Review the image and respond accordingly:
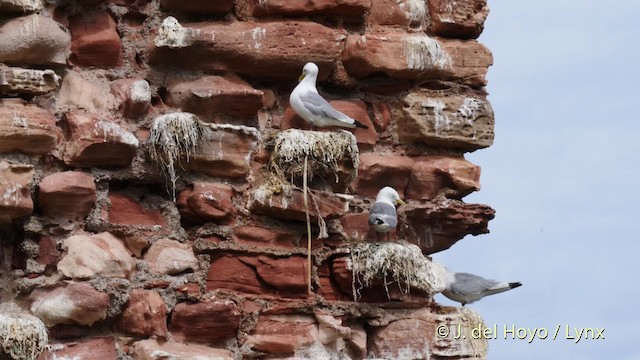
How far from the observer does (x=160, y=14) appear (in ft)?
17.6

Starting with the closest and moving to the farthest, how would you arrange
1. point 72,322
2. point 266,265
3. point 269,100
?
point 72,322 < point 266,265 < point 269,100

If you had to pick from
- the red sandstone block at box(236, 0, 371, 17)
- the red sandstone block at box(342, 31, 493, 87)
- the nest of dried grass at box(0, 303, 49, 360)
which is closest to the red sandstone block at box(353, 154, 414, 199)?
the red sandstone block at box(342, 31, 493, 87)

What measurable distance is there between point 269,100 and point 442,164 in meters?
0.75

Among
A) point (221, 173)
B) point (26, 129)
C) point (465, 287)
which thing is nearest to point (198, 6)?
point (221, 173)

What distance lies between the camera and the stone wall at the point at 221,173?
4.89 metres

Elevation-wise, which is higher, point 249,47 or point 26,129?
point 249,47

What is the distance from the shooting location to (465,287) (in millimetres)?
6148

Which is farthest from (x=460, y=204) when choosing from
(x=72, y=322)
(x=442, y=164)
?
(x=72, y=322)

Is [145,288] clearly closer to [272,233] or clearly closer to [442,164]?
[272,233]

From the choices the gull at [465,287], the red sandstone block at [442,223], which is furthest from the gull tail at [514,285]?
the red sandstone block at [442,223]

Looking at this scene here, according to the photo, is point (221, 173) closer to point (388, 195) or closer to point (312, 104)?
point (312, 104)

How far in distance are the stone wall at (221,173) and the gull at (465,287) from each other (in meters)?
0.28

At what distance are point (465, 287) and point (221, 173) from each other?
1.46 metres

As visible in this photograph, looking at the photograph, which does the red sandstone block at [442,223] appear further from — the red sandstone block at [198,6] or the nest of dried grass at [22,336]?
the nest of dried grass at [22,336]
